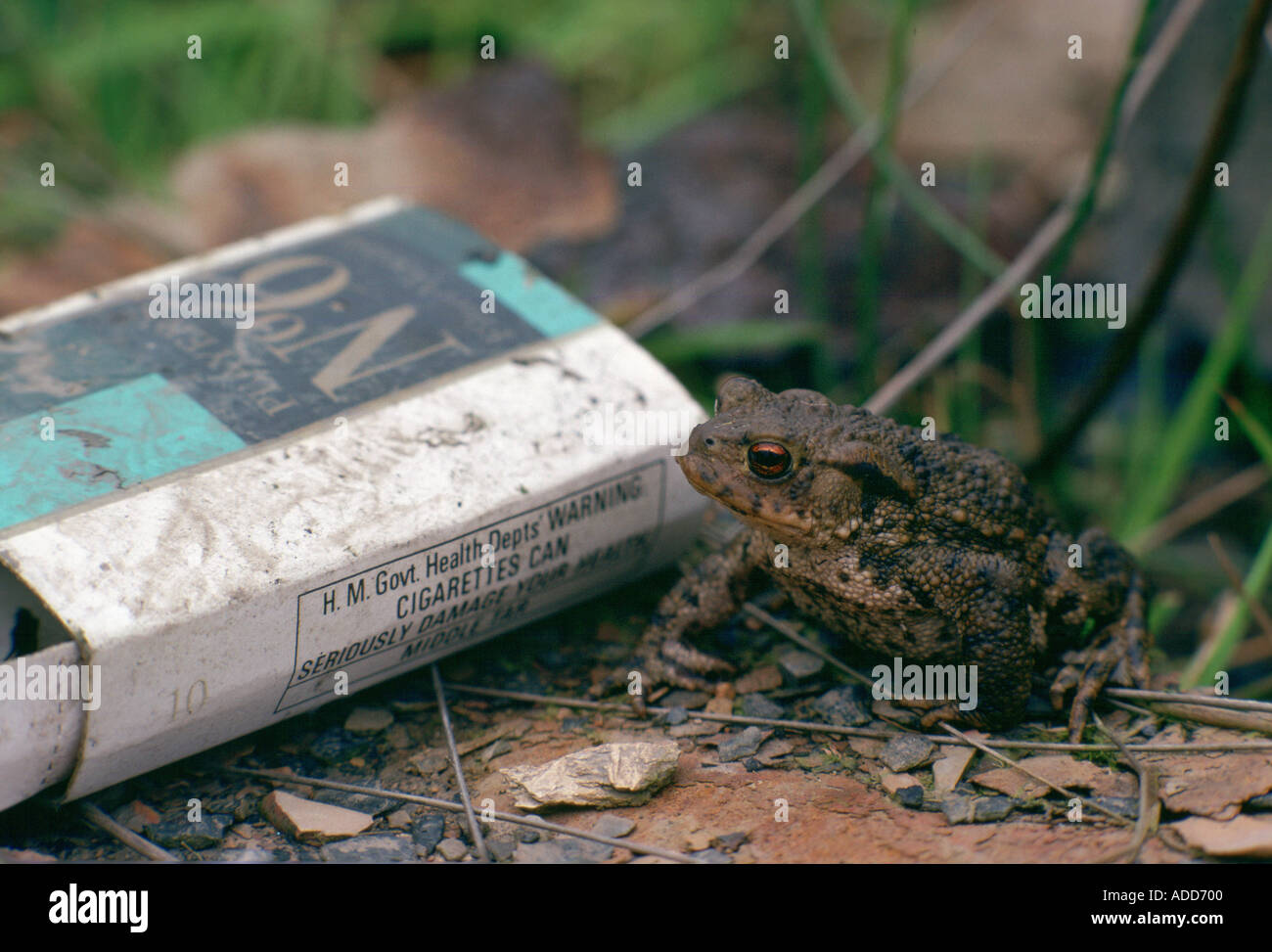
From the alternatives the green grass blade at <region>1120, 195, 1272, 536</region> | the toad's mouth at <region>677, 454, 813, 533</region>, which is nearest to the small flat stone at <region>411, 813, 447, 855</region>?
the toad's mouth at <region>677, 454, 813, 533</region>

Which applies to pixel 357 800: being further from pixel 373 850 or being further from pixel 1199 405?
pixel 1199 405

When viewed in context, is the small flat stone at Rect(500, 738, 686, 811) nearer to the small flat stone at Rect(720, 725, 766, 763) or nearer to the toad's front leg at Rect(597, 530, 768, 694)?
the small flat stone at Rect(720, 725, 766, 763)

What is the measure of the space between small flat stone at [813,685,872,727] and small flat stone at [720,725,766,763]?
0.12 metres

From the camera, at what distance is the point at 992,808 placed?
1.81 metres

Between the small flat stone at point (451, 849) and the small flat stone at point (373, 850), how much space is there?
43 mm

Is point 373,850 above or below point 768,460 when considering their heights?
below

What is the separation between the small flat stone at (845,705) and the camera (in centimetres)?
204

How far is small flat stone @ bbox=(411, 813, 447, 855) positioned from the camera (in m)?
1.80

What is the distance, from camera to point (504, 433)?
2.13 meters

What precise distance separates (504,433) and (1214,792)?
4.17 ft

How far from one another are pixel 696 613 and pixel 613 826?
1.66 ft

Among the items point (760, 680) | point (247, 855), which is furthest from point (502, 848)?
point (760, 680)

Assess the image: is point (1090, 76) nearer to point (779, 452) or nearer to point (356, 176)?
point (356, 176)
